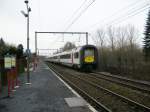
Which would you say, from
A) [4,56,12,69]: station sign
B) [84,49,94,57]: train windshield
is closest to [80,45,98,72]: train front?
[84,49,94,57]: train windshield

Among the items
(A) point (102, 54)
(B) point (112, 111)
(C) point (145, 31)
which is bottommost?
(B) point (112, 111)

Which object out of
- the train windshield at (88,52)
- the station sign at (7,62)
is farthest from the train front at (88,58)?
the station sign at (7,62)

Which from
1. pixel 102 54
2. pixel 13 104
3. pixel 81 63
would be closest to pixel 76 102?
pixel 13 104

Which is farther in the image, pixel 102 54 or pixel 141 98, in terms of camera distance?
pixel 102 54

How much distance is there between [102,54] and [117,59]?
416cm

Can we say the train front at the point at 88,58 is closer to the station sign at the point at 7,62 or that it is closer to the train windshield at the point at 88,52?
the train windshield at the point at 88,52

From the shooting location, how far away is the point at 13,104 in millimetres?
9008

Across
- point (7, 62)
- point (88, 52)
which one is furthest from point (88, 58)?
point (7, 62)

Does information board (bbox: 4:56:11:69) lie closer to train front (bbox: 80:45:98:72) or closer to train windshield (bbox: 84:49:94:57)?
train front (bbox: 80:45:98:72)

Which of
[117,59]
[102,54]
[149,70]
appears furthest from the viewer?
[102,54]

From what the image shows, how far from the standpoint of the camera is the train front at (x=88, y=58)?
26453mm

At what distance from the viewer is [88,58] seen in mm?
26750

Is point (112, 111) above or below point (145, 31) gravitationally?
below

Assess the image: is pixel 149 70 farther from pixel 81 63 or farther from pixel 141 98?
pixel 141 98
